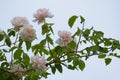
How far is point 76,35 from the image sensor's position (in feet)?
5.51

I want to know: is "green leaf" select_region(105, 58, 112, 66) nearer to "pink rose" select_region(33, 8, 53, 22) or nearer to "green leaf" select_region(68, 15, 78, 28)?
"green leaf" select_region(68, 15, 78, 28)

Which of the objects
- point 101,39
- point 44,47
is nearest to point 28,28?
point 44,47

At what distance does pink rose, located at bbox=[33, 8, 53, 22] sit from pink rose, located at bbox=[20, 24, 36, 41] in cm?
15

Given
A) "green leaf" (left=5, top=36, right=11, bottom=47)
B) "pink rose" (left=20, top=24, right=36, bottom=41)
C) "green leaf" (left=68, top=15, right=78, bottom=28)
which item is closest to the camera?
"pink rose" (left=20, top=24, right=36, bottom=41)

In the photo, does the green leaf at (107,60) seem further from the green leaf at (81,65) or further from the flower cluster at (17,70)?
the flower cluster at (17,70)

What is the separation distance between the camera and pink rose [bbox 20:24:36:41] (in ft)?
4.82

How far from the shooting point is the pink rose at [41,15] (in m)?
1.62

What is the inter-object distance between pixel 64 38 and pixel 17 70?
0.92 feet

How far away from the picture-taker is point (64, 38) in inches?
63.1

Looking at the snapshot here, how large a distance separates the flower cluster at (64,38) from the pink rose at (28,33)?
0.56 feet

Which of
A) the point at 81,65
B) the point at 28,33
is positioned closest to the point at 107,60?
the point at 81,65

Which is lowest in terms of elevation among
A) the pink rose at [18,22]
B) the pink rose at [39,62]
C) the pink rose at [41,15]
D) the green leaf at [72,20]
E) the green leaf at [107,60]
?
the pink rose at [39,62]

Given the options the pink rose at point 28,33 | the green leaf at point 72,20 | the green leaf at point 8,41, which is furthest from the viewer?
the green leaf at point 72,20

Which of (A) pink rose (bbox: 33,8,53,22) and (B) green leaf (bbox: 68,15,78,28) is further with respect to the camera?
(B) green leaf (bbox: 68,15,78,28)
